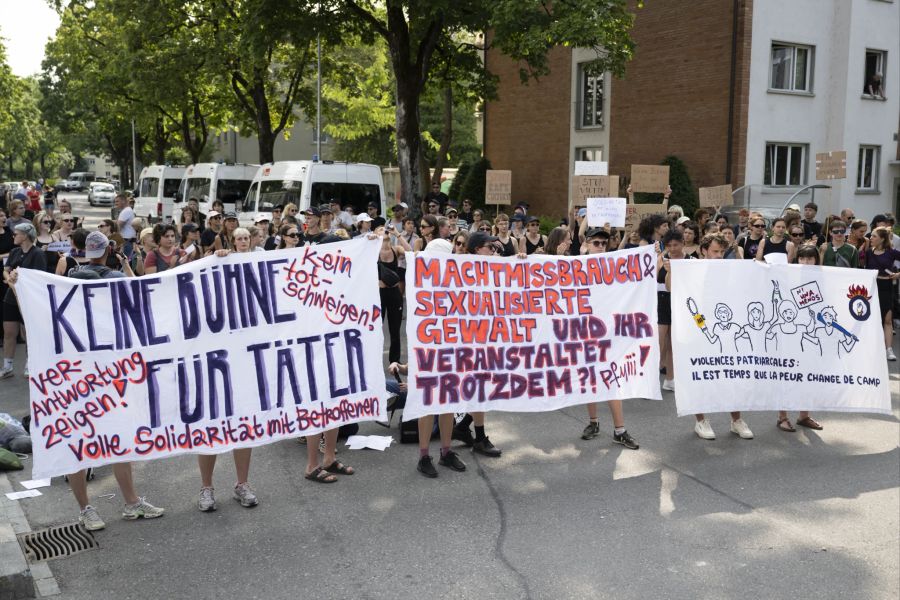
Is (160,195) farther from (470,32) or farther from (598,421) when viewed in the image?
(598,421)

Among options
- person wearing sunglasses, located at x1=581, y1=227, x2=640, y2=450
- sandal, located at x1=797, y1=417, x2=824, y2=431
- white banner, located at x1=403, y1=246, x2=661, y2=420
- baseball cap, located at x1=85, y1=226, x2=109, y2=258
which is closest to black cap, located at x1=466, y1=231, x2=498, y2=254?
white banner, located at x1=403, y1=246, x2=661, y2=420

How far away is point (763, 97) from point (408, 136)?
10414 millimetres

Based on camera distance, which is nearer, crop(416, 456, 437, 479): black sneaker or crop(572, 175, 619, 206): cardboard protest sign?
crop(416, 456, 437, 479): black sneaker

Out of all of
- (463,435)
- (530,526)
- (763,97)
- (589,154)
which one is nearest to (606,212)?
(463,435)

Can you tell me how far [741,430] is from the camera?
778 cm

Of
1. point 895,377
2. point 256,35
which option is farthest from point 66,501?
point 256,35

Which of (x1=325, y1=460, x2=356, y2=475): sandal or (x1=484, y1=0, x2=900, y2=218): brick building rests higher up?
(x1=484, y1=0, x2=900, y2=218): brick building

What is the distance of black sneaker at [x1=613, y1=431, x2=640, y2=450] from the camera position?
7422mm

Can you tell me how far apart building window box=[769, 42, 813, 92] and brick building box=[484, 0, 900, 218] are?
0.03 metres

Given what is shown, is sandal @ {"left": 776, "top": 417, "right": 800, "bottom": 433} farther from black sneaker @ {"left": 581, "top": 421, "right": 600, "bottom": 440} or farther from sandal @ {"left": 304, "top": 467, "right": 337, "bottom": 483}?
sandal @ {"left": 304, "top": 467, "right": 337, "bottom": 483}

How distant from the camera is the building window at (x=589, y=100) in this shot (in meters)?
29.2

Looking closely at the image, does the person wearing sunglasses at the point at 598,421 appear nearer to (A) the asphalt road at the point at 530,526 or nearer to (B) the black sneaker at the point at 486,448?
(A) the asphalt road at the point at 530,526

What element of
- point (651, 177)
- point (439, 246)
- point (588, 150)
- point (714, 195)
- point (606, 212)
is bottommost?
point (439, 246)

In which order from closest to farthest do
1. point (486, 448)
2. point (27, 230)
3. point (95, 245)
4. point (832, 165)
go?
point (95, 245), point (486, 448), point (27, 230), point (832, 165)
